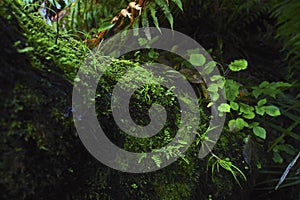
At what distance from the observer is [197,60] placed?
1.59 m

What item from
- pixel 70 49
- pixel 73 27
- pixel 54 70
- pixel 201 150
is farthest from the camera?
pixel 73 27

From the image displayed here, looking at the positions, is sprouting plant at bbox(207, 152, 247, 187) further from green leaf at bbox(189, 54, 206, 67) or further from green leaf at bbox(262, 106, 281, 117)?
green leaf at bbox(189, 54, 206, 67)

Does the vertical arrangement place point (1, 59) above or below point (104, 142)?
above

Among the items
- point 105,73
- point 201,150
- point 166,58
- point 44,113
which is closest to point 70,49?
point 105,73

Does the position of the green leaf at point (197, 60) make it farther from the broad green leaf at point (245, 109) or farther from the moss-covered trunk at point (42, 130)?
the moss-covered trunk at point (42, 130)

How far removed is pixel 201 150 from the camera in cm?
126

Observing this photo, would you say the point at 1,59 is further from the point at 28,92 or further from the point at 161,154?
the point at 161,154

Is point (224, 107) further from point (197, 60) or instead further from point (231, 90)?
point (197, 60)

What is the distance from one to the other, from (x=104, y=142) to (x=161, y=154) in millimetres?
233

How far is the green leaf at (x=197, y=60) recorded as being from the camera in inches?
62.1

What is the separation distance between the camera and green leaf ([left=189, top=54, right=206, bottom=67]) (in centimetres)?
158

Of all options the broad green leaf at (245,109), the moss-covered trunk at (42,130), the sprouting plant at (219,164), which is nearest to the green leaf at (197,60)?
the broad green leaf at (245,109)

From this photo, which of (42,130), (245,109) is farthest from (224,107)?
(42,130)

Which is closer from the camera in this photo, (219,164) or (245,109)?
(219,164)
